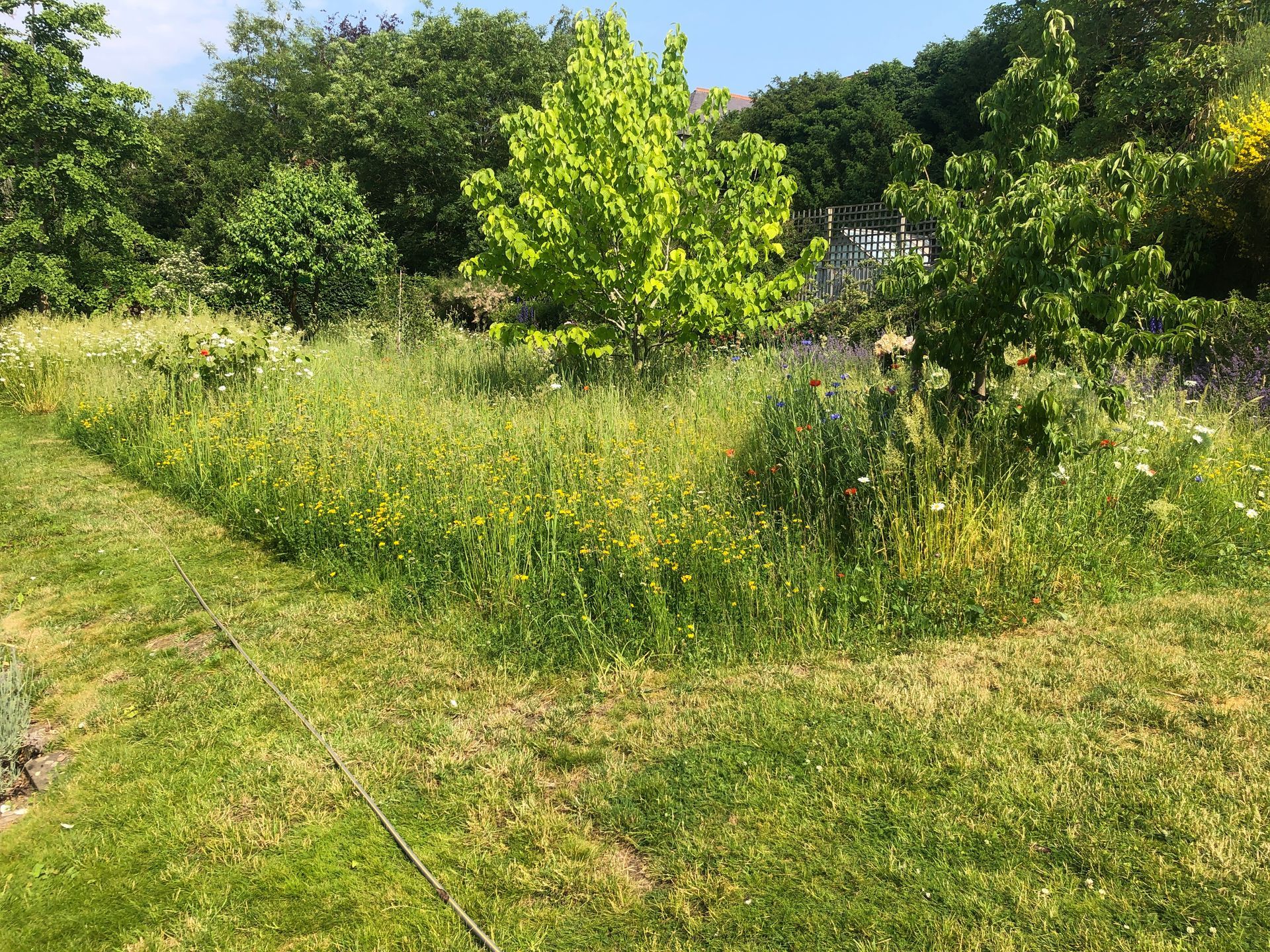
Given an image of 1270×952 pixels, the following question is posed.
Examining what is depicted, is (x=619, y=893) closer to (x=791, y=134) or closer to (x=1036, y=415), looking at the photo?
(x=1036, y=415)

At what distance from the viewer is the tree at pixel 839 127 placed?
28141 mm

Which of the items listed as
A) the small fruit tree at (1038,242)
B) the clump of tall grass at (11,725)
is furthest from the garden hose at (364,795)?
the small fruit tree at (1038,242)

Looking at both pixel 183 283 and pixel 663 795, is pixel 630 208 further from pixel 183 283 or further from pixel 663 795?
pixel 183 283

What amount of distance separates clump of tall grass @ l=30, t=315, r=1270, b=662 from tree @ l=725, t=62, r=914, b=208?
929 inches

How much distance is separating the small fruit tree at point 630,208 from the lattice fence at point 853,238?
5.38 metres

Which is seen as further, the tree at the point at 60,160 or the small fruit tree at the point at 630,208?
the tree at the point at 60,160

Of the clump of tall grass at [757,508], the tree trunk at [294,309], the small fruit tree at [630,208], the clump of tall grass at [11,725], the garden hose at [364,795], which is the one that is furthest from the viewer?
the tree trunk at [294,309]

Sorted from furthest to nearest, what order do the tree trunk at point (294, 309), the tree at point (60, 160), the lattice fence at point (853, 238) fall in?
the tree at point (60, 160)
the tree trunk at point (294, 309)
the lattice fence at point (853, 238)

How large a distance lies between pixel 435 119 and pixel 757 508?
24.5 metres

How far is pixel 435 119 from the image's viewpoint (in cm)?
2539

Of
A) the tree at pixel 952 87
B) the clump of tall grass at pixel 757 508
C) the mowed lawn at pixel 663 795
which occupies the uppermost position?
the tree at pixel 952 87

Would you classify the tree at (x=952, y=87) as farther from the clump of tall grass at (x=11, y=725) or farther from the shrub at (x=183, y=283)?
the clump of tall grass at (x=11, y=725)

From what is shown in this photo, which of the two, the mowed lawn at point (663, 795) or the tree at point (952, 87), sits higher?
the tree at point (952, 87)

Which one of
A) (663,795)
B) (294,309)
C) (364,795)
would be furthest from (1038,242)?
(294,309)
